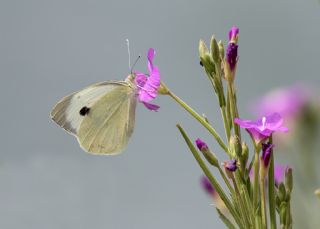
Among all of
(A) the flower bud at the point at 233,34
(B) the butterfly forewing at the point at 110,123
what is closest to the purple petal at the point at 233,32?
(A) the flower bud at the point at 233,34

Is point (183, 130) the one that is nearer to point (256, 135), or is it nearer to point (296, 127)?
point (256, 135)

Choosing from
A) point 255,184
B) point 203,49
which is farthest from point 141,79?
point 255,184

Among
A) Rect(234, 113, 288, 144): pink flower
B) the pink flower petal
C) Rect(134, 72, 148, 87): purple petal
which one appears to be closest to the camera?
Rect(234, 113, 288, 144): pink flower

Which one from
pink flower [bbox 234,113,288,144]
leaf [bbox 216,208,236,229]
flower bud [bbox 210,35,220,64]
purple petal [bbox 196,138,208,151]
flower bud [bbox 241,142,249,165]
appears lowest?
leaf [bbox 216,208,236,229]

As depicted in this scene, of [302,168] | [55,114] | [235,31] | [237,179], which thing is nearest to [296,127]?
[302,168]

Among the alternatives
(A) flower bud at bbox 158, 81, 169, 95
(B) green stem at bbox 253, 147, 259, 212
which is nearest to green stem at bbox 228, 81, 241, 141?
(B) green stem at bbox 253, 147, 259, 212

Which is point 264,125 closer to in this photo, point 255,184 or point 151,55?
point 255,184

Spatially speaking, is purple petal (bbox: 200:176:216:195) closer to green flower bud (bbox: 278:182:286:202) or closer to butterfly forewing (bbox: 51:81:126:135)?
butterfly forewing (bbox: 51:81:126:135)
